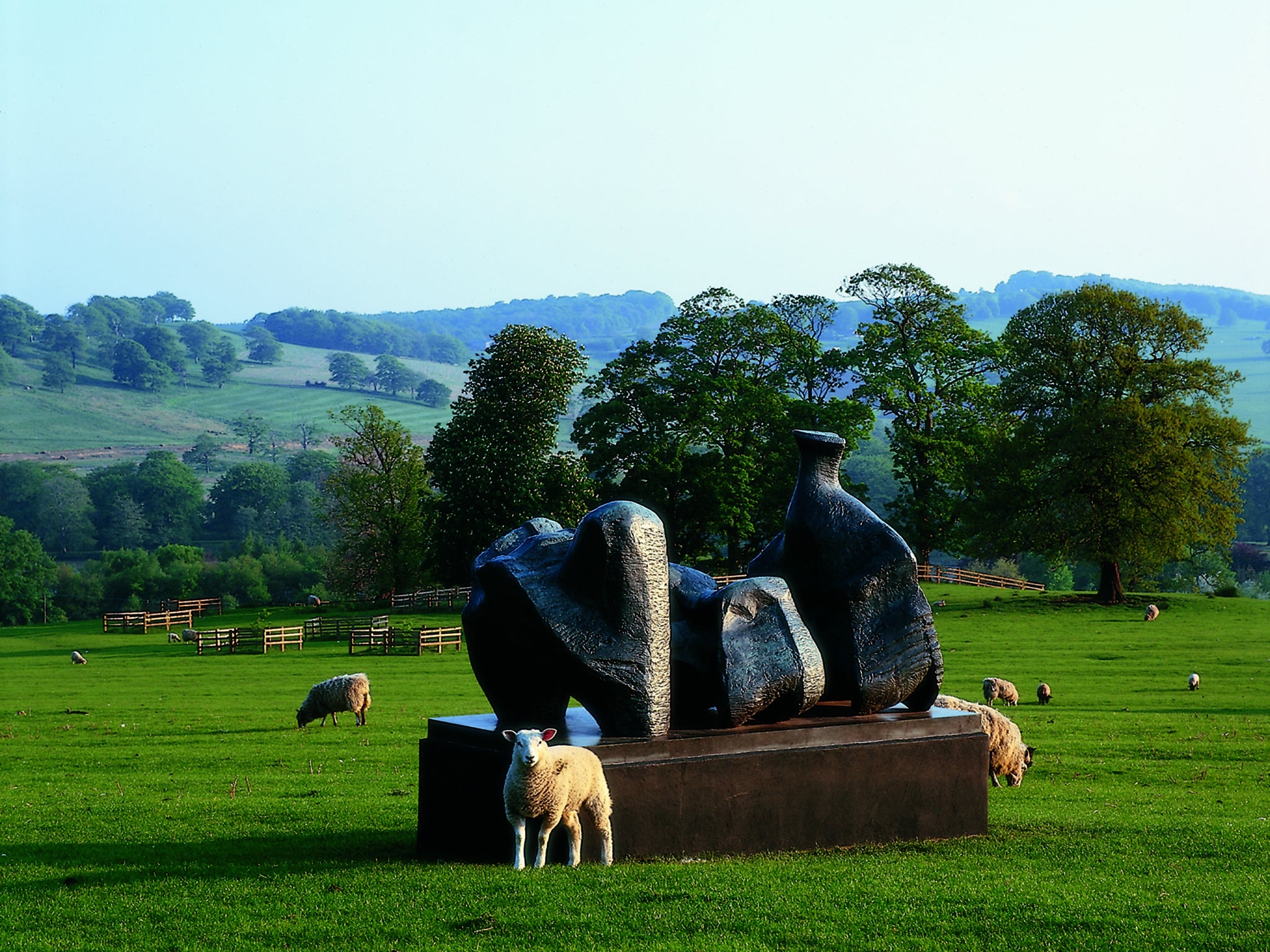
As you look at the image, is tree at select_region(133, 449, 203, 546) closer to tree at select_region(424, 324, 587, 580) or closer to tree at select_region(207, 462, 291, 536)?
tree at select_region(207, 462, 291, 536)

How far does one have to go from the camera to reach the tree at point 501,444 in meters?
51.9

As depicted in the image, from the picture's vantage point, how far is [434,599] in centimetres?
5891

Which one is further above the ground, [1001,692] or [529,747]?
[529,747]

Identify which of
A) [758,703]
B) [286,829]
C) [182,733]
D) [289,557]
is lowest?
[289,557]

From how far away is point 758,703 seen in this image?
43.5ft

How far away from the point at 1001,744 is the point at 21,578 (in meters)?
87.4

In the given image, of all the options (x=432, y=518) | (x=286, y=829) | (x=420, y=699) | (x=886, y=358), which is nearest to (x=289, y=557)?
(x=432, y=518)

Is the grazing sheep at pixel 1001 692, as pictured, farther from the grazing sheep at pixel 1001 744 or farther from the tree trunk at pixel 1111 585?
the tree trunk at pixel 1111 585

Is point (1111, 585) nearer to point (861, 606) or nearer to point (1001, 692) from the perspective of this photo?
point (1001, 692)

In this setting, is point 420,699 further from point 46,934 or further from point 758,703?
point 46,934

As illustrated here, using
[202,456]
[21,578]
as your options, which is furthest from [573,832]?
[202,456]

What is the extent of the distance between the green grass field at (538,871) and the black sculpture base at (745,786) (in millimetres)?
330

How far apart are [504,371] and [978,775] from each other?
4223 cm

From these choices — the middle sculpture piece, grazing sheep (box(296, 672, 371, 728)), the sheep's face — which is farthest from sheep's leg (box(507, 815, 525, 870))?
grazing sheep (box(296, 672, 371, 728))
